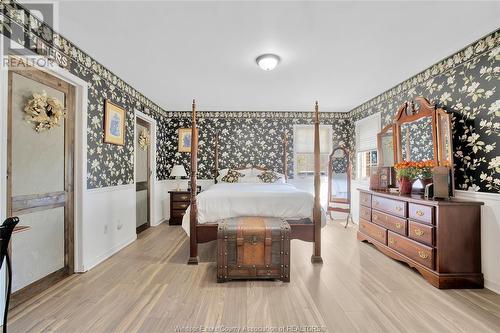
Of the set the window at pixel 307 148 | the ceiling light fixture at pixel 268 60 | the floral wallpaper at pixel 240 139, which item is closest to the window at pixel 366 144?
the floral wallpaper at pixel 240 139

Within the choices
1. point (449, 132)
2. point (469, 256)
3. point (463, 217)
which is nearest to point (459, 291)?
point (469, 256)

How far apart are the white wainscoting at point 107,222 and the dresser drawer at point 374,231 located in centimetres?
390

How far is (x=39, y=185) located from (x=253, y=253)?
7.55ft

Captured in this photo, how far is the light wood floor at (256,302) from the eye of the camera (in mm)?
2018

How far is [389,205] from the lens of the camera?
3459 millimetres

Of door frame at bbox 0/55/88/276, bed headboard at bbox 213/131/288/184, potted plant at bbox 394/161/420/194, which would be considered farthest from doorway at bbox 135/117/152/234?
potted plant at bbox 394/161/420/194

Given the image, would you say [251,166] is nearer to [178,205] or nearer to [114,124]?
[178,205]

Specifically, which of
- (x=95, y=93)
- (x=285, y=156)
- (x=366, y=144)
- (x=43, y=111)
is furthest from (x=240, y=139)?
(x=43, y=111)

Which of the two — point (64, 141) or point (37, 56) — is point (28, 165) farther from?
point (37, 56)

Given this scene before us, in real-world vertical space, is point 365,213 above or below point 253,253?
above

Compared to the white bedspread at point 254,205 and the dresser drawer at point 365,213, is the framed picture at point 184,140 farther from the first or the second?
the dresser drawer at point 365,213

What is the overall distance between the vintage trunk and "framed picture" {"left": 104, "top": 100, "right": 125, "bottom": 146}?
2.26 metres

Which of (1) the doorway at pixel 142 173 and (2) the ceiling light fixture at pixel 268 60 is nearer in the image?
(2) the ceiling light fixture at pixel 268 60

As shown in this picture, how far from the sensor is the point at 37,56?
95.9 inches
